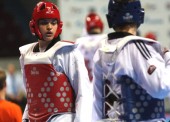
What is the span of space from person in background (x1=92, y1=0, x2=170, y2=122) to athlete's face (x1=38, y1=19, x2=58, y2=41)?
60cm

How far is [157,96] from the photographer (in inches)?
193

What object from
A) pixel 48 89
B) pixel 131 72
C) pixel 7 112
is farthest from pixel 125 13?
pixel 7 112

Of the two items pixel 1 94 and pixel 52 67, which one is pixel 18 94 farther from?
pixel 52 67

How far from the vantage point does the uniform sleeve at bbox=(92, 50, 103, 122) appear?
208 inches

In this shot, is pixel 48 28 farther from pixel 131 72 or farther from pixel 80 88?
pixel 131 72

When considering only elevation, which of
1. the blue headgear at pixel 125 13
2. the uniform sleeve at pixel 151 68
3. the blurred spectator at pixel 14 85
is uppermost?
the blue headgear at pixel 125 13

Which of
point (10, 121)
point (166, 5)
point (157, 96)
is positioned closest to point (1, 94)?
point (10, 121)

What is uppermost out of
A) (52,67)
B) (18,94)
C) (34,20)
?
(34,20)

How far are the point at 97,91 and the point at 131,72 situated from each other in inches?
19.0

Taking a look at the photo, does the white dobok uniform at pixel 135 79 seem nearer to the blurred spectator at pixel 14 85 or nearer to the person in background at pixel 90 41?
the person in background at pixel 90 41

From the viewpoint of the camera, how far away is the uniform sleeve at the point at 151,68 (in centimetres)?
486

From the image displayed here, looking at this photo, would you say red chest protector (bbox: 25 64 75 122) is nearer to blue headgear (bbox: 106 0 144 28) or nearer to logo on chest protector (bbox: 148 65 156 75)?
blue headgear (bbox: 106 0 144 28)

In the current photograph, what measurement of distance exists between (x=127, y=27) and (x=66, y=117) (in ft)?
3.08

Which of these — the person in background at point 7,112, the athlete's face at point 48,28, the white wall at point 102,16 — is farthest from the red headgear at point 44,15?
the white wall at point 102,16
